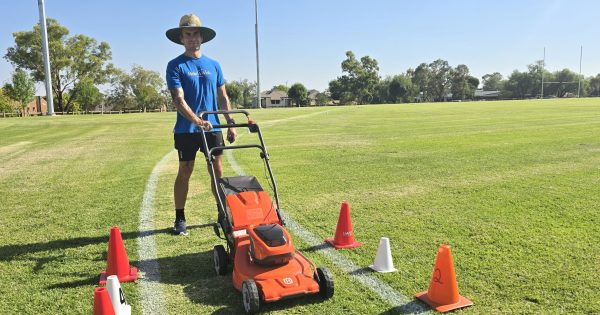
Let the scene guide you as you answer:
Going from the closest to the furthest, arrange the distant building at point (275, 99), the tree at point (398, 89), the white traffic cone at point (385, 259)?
1. the white traffic cone at point (385, 259)
2. the tree at point (398, 89)
3. the distant building at point (275, 99)

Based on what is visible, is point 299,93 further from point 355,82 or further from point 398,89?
point 398,89

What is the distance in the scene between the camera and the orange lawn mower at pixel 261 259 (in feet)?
10.8

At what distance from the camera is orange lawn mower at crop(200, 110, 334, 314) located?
10.8ft

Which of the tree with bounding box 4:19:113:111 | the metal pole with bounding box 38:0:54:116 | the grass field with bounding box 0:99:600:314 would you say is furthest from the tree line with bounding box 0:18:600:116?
the grass field with bounding box 0:99:600:314

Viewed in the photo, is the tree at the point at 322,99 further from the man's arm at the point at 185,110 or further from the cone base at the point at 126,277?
the cone base at the point at 126,277

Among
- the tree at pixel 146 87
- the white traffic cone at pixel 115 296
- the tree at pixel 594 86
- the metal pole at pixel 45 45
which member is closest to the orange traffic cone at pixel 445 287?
the white traffic cone at pixel 115 296

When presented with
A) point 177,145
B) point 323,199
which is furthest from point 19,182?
point 323,199

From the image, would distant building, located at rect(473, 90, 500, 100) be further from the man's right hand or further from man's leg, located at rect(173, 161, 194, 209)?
the man's right hand

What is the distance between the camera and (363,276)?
390 cm

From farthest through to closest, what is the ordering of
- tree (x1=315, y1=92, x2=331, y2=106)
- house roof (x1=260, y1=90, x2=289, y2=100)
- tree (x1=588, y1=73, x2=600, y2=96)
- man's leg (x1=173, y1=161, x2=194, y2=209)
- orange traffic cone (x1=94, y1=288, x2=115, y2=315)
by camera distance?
tree (x1=588, y1=73, x2=600, y2=96), house roof (x1=260, y1=90, x2=289, y2=100), tree (x1=315, y1=92, x2=331, y2=106), man's leg (x1=173, y1=161, x2=194, y2=209), orange traffic cone (x1=94, y1=288, x2=115, y2=315)

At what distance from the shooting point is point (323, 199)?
6.77m

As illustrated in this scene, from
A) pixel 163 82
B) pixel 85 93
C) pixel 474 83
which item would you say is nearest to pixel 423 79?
pixel 474 83

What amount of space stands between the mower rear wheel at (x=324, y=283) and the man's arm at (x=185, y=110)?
73.4 inches

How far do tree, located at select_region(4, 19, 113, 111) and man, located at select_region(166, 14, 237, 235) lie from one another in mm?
76988
